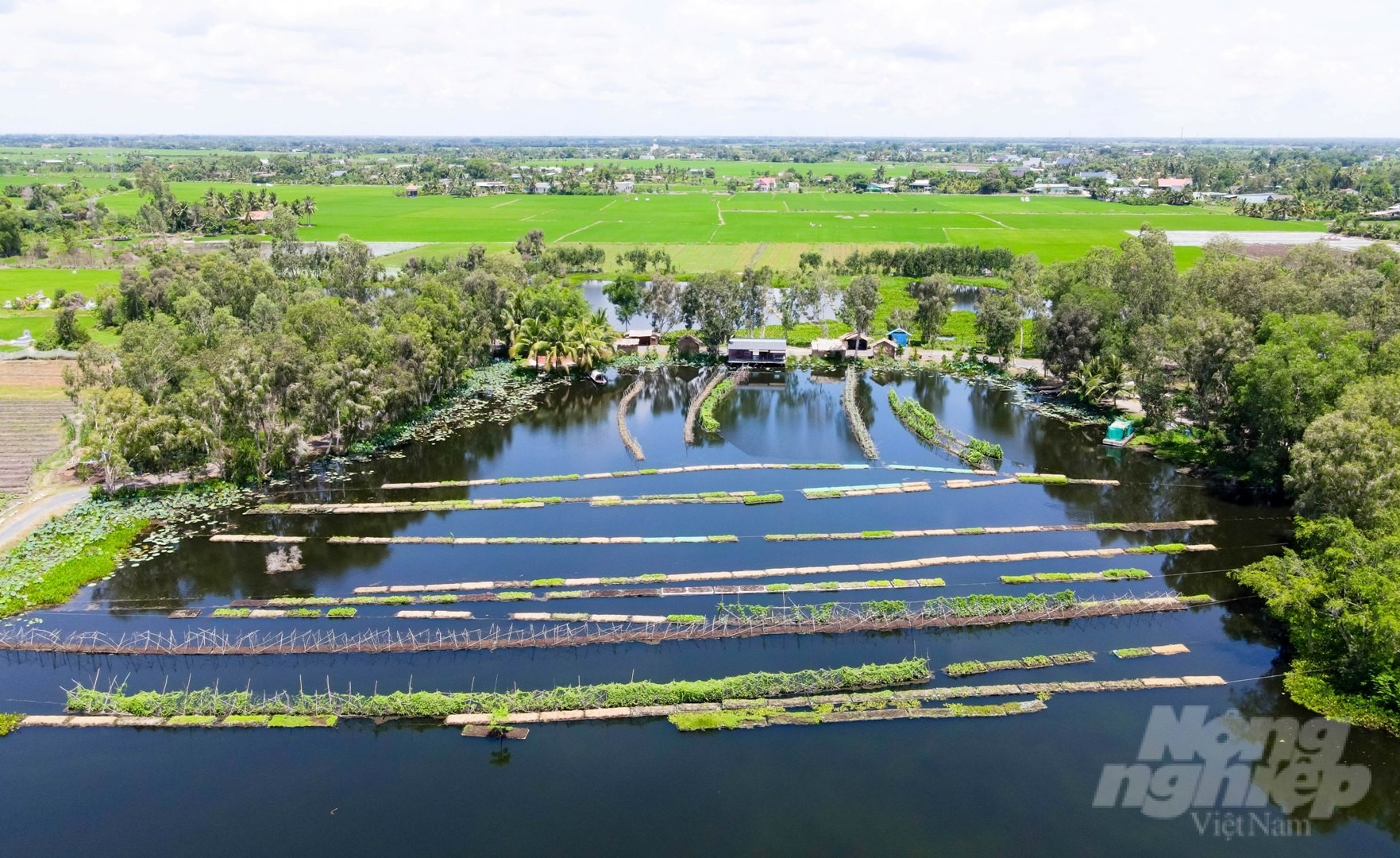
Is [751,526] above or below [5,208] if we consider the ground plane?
below

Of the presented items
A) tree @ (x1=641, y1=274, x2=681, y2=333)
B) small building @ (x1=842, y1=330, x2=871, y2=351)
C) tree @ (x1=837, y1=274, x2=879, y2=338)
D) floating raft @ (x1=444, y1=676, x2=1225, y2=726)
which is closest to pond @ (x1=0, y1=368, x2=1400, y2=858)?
floating raft @ (x1=444, y1=676, x2=1225, y2=726)

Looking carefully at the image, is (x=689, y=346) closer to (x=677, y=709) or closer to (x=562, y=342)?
(x=562, y=342)

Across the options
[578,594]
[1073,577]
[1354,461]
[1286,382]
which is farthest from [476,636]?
[1286,382]

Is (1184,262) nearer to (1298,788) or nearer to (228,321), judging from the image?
(1298,788)

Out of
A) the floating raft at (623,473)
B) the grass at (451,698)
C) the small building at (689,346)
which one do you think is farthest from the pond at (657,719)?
the small building at (689,346)

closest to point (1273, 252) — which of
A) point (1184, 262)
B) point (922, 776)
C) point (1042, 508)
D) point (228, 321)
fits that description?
point (1184, 262)

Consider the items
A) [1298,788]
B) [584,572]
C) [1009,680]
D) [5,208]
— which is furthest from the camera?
[5,208]

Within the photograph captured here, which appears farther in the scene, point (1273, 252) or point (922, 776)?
point (1273, 252)
